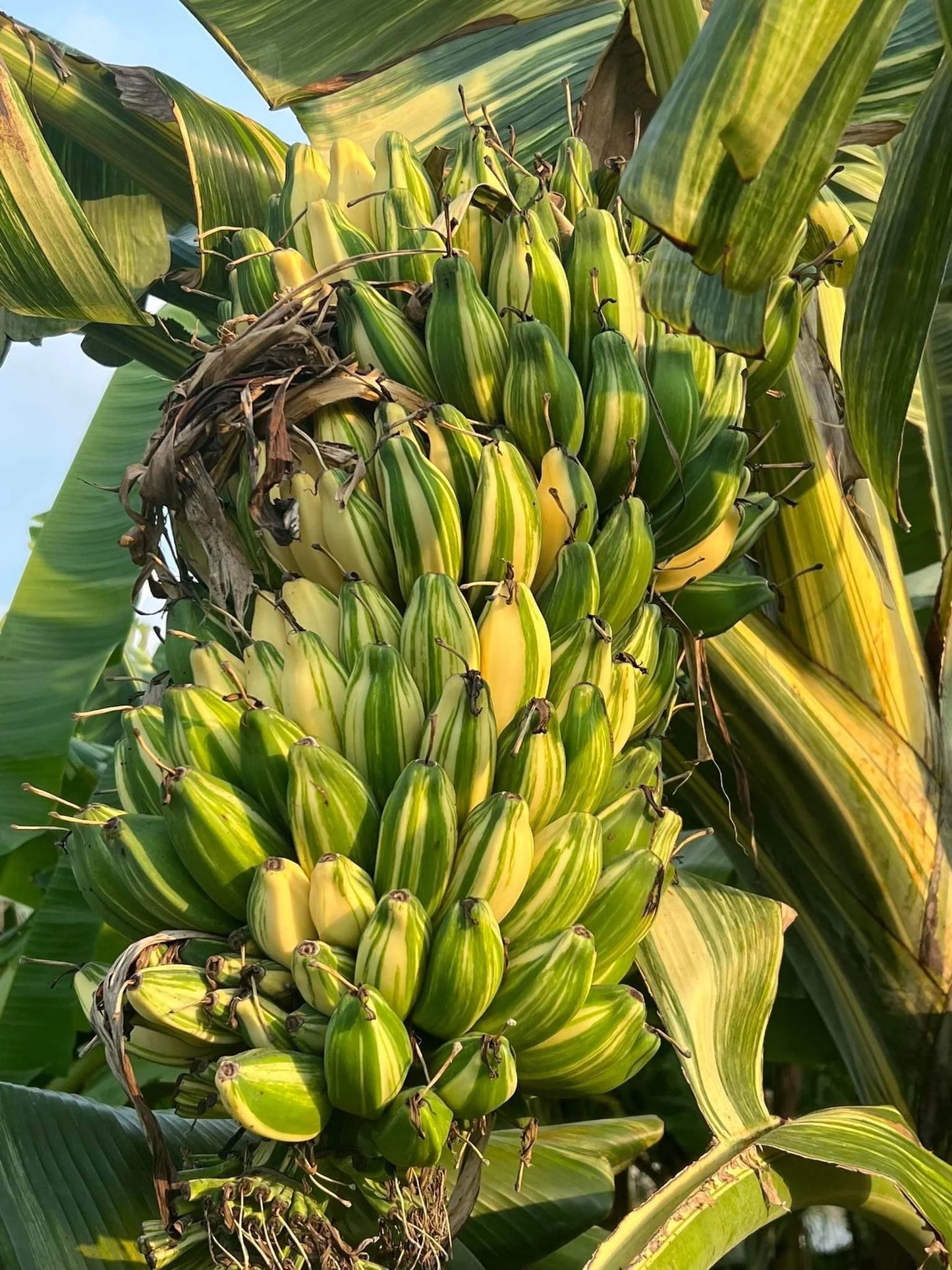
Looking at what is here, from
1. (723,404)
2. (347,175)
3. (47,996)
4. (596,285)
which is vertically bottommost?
(47,996)

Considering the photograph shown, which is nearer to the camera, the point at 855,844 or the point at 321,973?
the point at 321,973

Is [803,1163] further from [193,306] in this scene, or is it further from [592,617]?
[193,306]

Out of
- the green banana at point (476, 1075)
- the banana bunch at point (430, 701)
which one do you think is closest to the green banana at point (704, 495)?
the banana bunch at point (430, 701)

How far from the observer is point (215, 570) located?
823mm

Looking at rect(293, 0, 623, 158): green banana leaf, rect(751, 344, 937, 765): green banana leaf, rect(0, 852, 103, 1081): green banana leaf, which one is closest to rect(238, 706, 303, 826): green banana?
rect(751, 344, 937, 765): green banana leaf

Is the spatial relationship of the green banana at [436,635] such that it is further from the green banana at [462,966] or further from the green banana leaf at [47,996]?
the green banana leaf at [47,996]

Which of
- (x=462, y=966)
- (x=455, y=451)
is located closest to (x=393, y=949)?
(x=462, y=966)

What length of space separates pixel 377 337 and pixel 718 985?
524 mm

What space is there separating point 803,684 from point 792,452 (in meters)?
0.21

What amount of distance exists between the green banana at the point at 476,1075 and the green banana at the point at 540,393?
408mm

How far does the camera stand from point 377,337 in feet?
2.78

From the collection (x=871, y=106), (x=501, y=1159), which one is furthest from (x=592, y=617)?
(x=871, y=106)

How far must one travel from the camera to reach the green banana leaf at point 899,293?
70 cm

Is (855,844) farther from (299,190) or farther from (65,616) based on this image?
(65,616)
